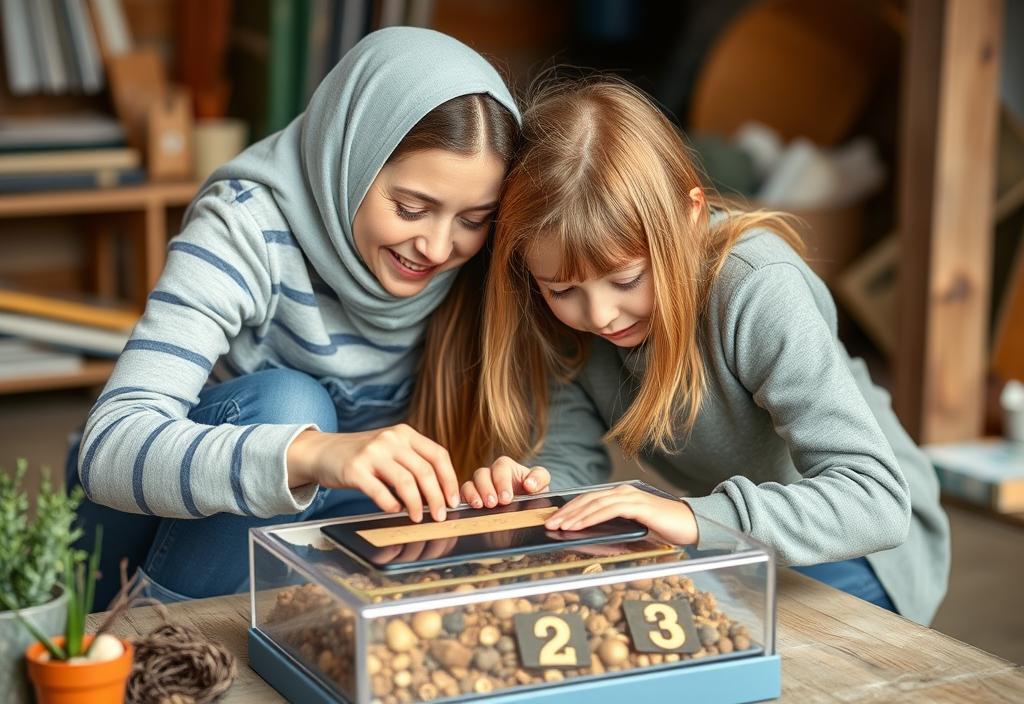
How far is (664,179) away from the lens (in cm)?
124

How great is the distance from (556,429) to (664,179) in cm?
33

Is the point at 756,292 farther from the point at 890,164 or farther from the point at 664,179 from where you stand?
the point at 890,164

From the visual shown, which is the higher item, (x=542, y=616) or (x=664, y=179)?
(x=664, y=179)

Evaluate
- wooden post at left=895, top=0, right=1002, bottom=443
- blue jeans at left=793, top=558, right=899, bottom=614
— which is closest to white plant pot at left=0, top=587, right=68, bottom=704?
blue jeans at left=793, top=558, right=899, bottom=614

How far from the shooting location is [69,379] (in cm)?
279

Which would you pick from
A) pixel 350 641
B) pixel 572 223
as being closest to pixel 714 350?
pixel 572 223

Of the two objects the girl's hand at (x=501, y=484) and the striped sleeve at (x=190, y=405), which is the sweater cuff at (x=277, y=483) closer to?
the striped sleeve at (x=190, y=405)

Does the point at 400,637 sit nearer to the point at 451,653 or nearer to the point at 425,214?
the point at 451,653

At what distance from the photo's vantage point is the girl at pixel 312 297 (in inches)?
46.9

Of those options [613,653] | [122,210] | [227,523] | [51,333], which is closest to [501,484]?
[613,653]

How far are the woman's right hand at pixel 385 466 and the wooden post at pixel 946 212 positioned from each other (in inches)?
53.0

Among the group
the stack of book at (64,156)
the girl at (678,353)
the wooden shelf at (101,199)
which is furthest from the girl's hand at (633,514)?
the stack of book at (64,156)

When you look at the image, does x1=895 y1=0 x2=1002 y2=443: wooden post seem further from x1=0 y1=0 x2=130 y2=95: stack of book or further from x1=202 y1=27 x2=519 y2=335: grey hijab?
x1=0 y1=0 x2=130 y2=95: stack of book

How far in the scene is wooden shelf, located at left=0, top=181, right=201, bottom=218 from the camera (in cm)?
273
